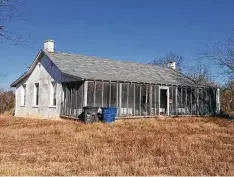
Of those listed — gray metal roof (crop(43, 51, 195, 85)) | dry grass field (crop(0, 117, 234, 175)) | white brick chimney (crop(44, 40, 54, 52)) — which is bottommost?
dry grass field (crop(0, 117, 234, 175))

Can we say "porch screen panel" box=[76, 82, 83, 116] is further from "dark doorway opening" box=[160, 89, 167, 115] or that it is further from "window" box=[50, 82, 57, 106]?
"dark doorway opening" box=[160, 89, 167, 115]

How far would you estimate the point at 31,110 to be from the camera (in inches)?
1104

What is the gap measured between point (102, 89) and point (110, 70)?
3.49 metres

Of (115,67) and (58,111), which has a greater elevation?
(115,67)

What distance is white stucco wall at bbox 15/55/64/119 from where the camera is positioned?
24.9 meters

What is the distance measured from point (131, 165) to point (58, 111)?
17.1 meters

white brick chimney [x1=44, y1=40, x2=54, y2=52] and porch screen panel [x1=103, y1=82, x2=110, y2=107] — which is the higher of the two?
white brick chimney [x1=44, y1=40, x2=54, y2=52]

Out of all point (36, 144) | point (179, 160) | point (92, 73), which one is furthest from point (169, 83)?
point (179, 160)

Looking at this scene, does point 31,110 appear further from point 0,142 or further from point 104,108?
point 0,142

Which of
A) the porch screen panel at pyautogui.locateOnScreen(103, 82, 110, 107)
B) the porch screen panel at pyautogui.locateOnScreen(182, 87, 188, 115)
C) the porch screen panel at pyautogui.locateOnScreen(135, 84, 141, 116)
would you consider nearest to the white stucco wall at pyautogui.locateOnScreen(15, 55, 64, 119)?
the porch screen panel at pyautogui.locateOnScreen(103, 82, 110, 107)

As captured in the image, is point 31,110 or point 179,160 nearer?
point 179,160

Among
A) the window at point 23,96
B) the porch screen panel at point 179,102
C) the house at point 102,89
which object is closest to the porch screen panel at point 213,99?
the house at point 102,89

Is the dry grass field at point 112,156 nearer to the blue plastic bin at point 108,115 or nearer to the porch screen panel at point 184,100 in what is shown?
the blue plastic bin at point 108,115

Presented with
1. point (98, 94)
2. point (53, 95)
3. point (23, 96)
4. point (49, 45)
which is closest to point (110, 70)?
point (98, 94)
